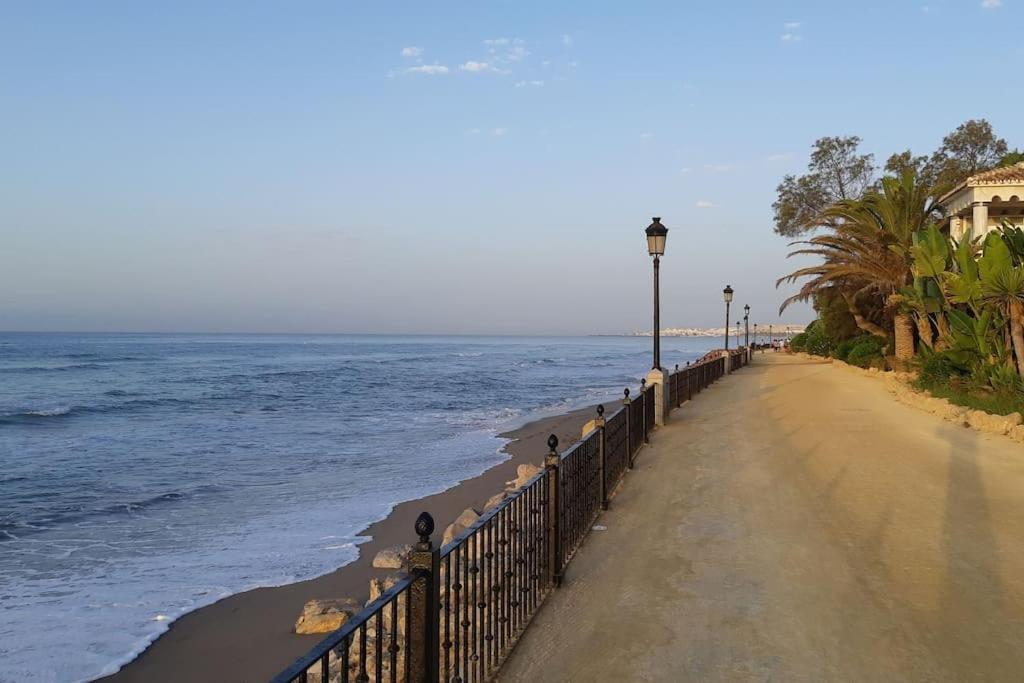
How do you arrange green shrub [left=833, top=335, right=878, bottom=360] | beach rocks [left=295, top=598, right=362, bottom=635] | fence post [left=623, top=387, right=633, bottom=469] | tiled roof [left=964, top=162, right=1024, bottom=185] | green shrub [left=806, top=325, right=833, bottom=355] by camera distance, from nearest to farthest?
beach rocks [left=295, top=598, right=362, bottom=635]
fence post [left=623, top=387, right=633, bottom=469]
tiled roof [left=964, top=162, right=1024, bottom=185]
green shrub [left=833, top=335, right=878, bottom=360]
green shrub [left=806, top=325, right=833, bottom=355]

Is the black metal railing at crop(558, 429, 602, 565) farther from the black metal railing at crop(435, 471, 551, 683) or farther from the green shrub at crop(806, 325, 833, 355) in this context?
the green shrub at crop(806, 325, 833, 355)

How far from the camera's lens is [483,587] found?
177 inches

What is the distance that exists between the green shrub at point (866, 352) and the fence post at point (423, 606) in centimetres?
3437

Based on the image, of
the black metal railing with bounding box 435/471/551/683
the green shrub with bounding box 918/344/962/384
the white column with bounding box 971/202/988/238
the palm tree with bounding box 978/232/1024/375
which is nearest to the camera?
the black metal railing with bounding box 435/471/551/683

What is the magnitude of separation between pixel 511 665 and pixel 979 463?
31.5 ft

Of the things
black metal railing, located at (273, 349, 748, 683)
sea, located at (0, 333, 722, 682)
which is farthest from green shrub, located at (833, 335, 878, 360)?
black metal railing, located at (273, 349, 748, 683)

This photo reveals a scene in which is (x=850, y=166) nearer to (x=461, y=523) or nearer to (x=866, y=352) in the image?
(x=866, y=352)

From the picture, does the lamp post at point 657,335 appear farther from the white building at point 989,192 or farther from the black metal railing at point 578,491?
the white building at point 989,192

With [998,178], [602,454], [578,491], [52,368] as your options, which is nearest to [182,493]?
[602,454]

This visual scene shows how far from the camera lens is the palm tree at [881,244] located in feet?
95.8

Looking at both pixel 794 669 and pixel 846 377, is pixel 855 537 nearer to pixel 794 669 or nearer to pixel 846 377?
pixel 794 669

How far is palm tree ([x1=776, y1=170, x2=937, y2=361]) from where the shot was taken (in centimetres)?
2919

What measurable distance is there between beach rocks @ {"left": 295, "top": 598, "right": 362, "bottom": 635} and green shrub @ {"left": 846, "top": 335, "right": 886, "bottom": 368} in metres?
31.8

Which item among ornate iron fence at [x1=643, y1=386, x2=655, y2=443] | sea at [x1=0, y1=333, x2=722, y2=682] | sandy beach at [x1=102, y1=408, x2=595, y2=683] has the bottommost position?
sea at [x1=0, y1=333, x2=722, y2=682]
